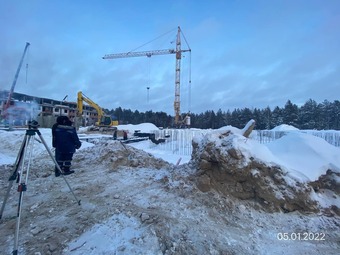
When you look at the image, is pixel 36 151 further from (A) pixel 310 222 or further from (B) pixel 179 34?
(B) pixel 179 34

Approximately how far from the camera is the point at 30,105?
5691 mm

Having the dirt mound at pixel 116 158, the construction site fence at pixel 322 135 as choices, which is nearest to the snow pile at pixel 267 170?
the dirt mound at pixel 116 158

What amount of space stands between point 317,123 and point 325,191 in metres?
68.2

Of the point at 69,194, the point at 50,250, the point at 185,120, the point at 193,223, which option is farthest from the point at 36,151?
the point at 185,120

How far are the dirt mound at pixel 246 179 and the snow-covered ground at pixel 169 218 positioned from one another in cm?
16

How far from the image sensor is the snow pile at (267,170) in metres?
4.12

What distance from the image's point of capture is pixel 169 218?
3586 mm

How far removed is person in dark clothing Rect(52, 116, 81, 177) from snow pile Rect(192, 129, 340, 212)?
3.11m

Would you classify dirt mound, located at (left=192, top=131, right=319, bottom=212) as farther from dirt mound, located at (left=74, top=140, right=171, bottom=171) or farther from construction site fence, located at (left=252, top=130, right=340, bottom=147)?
construction site fence, located at (left=252, top=130, right=340, bottom=147)

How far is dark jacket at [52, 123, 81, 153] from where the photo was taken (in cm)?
485
